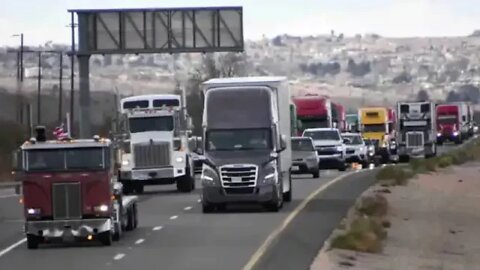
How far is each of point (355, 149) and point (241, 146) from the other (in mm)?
41303

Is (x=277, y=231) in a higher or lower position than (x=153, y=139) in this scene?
lower

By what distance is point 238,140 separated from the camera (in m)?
37.0

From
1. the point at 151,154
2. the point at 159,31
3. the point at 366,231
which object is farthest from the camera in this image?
the point at 159,31

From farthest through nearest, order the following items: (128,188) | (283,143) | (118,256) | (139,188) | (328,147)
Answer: (328,147) → (139,188) → (128,188) → (283,143) → (118,256)

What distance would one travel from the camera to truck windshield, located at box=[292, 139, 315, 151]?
58500 mm

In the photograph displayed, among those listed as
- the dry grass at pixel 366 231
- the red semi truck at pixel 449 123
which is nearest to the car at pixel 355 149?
the dry grass at pixel 366 231

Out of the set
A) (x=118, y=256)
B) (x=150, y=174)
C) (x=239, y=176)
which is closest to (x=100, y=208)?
(x=118, y=256)

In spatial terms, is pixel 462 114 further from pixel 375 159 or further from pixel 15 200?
pixel 15 200

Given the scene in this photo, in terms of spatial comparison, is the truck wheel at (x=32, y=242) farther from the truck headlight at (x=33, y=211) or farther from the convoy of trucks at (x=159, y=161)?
the truck headlight at (x=33, y=211)

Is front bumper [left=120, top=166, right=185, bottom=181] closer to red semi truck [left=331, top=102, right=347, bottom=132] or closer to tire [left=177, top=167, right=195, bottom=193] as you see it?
tire [left=177, top=167, right=195, bottom=193]

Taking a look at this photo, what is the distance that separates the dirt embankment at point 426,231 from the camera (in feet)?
83.5

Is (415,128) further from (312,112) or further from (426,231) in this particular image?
(426,231)

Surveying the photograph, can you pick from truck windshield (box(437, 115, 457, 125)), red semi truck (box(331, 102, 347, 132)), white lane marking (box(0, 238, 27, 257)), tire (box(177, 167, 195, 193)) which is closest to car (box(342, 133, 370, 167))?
red semi truck (box(331, 102, 347, 132))

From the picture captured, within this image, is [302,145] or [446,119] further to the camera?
[446,119]
